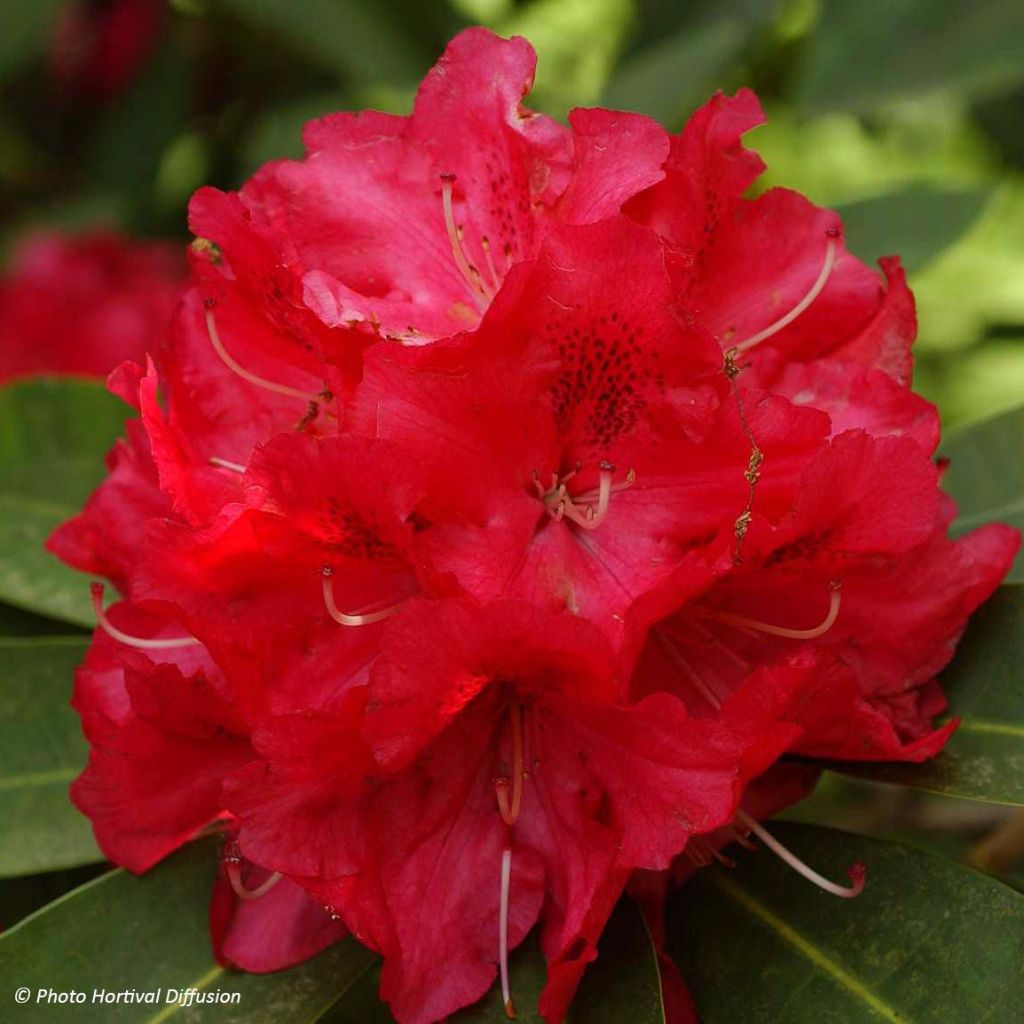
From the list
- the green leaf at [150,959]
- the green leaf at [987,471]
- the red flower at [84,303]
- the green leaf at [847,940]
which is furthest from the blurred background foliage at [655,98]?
the green leaf at [150,959]

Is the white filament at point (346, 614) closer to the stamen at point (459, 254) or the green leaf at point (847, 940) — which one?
the stamen at point (459, 254)

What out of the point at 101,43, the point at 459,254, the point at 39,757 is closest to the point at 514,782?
the point at 459,254

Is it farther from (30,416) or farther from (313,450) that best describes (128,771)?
(30,416)

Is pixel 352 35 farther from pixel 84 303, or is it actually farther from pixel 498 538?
pixel 498 538

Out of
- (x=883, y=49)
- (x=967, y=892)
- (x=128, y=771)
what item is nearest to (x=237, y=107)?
(x=883, y=49)

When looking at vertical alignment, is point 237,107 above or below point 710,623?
below

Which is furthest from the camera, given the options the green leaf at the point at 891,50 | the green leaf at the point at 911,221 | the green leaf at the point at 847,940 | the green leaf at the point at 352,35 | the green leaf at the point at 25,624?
the green leaf at the point at 352,35
